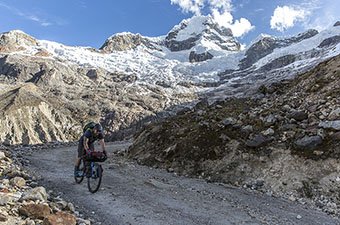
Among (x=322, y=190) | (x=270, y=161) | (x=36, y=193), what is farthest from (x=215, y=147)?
(x=36, y=193)

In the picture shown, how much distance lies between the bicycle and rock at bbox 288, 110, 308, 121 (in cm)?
1375

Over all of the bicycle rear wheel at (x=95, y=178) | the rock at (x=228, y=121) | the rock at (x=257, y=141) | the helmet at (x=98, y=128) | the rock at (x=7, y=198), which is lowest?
the rock at (x=7, y=198)

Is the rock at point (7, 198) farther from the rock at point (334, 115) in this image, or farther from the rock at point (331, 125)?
the rock at point (334, 115)

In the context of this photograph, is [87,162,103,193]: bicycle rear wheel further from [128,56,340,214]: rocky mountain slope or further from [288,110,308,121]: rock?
[288,110,308,121]: rock

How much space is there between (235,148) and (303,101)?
644 centimetres

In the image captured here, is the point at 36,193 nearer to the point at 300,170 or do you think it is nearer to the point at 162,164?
the point at 300,170

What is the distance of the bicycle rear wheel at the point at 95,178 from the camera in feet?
57.3

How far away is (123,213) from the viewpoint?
1418 centimetres

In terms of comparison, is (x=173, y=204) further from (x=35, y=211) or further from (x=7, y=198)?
(x=7, y=198)

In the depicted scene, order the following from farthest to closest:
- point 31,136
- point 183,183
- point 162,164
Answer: point 31,136, point 162,164, point 183,183

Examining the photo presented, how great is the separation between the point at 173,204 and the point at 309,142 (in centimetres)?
1025

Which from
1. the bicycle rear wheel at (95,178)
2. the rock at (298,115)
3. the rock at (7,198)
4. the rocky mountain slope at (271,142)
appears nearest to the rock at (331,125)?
the rocky mountain slope at (271,142)

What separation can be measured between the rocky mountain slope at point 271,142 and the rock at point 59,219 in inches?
463

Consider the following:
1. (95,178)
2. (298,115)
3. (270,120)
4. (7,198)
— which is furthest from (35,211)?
(298,115)
